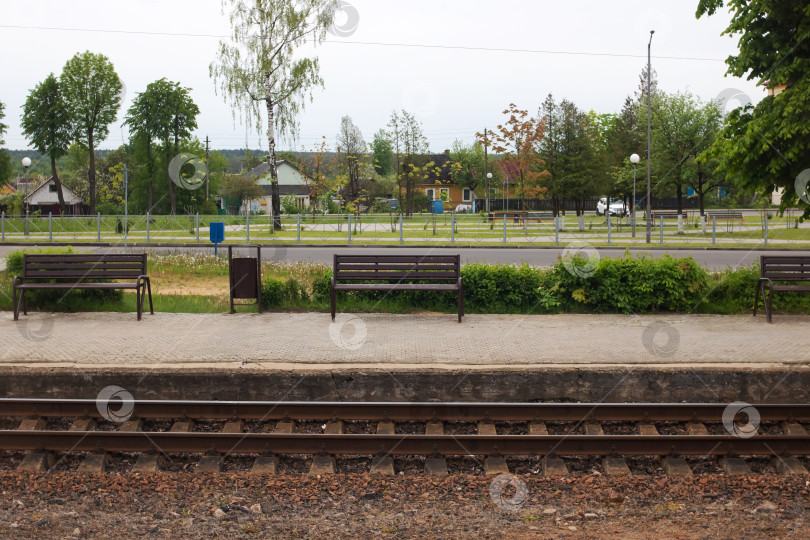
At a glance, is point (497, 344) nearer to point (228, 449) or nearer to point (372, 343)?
A: point (372, 343)

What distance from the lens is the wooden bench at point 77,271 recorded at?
38.7ft

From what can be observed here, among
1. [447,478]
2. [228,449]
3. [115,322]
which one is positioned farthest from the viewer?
[115,322]

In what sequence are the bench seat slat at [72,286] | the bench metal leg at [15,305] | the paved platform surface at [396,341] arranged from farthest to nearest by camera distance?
the bench seat slat at [72,286]
the bench metal leg at [15,305]
the paved platform surface at [396,341]

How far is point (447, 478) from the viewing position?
6500 millimetres

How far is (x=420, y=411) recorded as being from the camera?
7758 mm

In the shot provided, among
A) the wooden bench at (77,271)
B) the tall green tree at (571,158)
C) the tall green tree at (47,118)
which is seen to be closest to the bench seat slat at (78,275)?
the wooden bench at (77,271)

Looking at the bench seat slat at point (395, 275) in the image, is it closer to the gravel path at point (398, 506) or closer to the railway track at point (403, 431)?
the railway track at point (403, 431)

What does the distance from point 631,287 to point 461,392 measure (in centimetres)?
489

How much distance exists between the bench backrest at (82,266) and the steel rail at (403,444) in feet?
17.0

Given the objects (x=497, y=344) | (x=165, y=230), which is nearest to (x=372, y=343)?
(x=497, y=344)

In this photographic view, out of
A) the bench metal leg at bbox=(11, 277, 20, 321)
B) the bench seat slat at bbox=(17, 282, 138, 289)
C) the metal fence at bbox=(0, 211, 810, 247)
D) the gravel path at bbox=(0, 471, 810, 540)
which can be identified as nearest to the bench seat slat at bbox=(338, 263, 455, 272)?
the bench seat slat at bbox=(17, 282, 138, 289)

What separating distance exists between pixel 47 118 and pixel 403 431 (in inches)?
2223

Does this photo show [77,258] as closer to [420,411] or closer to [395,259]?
[395,259]

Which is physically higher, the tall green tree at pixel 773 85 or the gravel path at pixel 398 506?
the tall green tree at pixel 773 85
